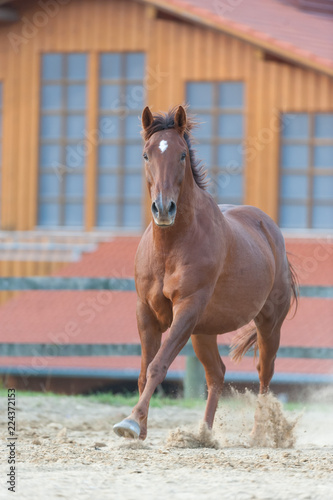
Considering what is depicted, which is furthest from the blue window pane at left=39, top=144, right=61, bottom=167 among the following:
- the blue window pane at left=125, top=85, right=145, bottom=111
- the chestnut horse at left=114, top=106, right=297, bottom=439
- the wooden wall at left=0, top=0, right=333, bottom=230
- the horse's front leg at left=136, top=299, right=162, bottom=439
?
the horse's front leg at left=136, top=299, right=162, bottom=439

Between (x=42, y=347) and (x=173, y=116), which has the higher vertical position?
(x=173, y=116)

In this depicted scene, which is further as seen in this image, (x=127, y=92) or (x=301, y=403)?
(x=127, y=92)

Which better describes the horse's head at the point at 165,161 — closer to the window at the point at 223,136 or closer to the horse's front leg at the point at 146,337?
the horse's front leg at the point at 146,337

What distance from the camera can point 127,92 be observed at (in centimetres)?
1318

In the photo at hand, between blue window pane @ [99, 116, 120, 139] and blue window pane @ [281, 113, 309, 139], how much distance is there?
235 centimetres

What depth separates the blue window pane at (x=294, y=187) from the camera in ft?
42.1

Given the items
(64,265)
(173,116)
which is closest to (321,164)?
(64,265)

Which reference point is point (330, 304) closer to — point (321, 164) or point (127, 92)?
point (321, 164)

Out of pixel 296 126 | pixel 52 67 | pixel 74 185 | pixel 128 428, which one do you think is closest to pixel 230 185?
pixel 296 126

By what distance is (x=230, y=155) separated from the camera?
42.5ft

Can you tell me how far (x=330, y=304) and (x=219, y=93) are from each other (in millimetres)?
3380

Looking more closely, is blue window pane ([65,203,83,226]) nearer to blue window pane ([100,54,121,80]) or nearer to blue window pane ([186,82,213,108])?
blue window pane ([100,54,121,80])

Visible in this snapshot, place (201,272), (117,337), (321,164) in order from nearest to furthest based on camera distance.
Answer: (201,272), (117,337), (321,164)

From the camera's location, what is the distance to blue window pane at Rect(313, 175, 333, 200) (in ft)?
42.1
